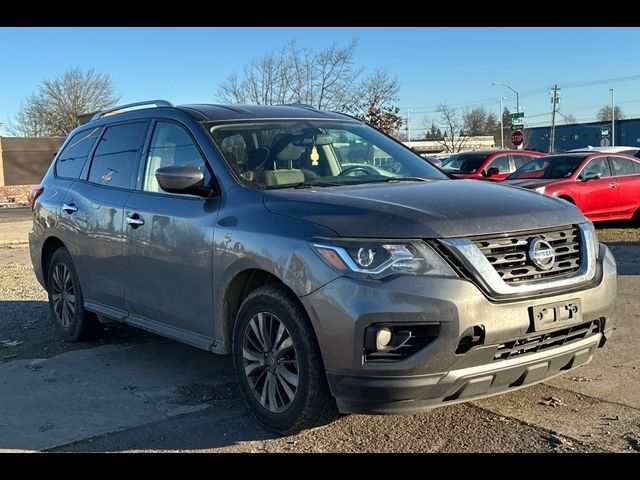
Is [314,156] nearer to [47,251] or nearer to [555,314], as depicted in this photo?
[555,314]

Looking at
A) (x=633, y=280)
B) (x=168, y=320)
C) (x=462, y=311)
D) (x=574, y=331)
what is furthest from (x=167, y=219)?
(x=633, y=280)

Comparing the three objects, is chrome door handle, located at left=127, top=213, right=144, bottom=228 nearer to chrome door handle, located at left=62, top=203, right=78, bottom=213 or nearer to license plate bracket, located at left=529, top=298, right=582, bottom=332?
chrome door handle, located at left=62, top=203, right=78, bottom=213

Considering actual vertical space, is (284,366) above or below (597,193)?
below

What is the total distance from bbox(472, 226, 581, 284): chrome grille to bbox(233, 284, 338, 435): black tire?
3.31 feet

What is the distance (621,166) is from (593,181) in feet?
3.89

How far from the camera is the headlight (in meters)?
3.34

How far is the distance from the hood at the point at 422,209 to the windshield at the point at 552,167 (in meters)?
9.67

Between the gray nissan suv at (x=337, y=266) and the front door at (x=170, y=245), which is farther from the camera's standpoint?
the front door at (x=170, y=245)

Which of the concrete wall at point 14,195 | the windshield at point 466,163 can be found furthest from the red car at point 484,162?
the concrete wall at point 14,195

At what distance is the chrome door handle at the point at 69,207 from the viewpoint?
5.82 m

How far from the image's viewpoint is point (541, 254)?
3.58 m

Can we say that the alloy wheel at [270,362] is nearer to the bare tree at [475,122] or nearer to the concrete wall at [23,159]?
the concrete wall at [23,159]

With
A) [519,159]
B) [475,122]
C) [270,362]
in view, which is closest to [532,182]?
[519,159]
